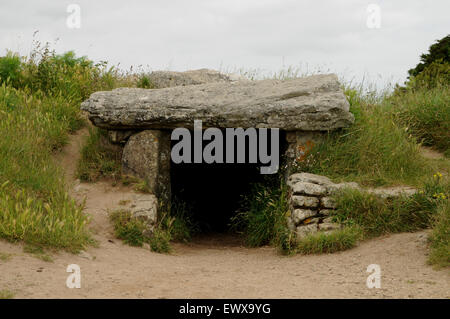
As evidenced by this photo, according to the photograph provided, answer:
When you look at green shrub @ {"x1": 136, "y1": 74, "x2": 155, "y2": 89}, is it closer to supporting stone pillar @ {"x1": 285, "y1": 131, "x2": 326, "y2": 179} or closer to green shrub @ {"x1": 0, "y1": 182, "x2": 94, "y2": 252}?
supporting stone pillar @ {"x1": 285, "y1": 131, "x2": 326, "y2": 179}

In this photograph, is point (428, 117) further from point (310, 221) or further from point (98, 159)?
point (98, 159)

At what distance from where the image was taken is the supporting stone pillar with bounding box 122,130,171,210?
9.59 m

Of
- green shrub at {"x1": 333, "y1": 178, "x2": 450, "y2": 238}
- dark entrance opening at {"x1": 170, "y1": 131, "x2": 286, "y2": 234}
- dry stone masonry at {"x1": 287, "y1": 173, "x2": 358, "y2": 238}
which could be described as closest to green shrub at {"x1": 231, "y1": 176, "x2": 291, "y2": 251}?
dry stone masonry at {"x1": 287, "y1": 173, "x2": 358, "y2": 238}

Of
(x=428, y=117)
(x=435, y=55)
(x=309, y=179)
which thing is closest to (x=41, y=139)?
(x=309, y=179)

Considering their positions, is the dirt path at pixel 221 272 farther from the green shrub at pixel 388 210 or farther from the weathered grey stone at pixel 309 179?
the weathered grey stone at pixel 309 179

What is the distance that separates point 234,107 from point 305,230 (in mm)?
2407

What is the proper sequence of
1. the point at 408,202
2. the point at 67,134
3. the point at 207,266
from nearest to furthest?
the point at 207,266
the point at 408,202
the point at 67,134

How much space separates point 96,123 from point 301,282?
525 centimetres

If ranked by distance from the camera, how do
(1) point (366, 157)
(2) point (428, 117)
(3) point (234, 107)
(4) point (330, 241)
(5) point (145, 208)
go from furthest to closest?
(2) point (428, 117), (1) point (366, 157), (3) point (234, 107), (5) point (145, 208), (4) point (330, 241)

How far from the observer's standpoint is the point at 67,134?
1092 cm

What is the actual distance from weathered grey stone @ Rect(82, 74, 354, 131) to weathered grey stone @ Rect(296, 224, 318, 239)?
1.83m

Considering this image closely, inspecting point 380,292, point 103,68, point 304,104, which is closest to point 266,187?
point 304,104

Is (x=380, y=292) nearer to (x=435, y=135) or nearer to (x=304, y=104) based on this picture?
(x=304, y=104)

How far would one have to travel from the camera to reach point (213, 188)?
1209 centimetres
